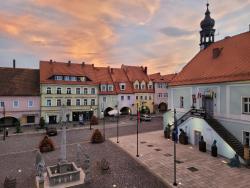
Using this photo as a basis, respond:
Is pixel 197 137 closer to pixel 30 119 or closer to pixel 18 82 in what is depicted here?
pixel 30 119

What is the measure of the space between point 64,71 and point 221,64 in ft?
110

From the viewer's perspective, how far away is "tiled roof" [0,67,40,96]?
38.8m

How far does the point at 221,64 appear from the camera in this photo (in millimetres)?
23172

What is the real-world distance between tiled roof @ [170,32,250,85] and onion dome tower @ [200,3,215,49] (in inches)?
50.6

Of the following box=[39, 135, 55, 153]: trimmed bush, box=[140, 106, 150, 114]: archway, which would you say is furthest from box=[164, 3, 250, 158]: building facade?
box=[140, 106, 150, 114]: archway

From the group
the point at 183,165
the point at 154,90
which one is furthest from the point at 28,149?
the point at 154,90

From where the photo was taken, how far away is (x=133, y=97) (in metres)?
52.9

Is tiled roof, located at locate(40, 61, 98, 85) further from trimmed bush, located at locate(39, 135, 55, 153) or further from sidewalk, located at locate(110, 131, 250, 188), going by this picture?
sidewalk, located at locate(110, 131, 250, 188)

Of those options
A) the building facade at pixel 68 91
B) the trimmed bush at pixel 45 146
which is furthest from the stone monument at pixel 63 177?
the building facade at pixel 68 91

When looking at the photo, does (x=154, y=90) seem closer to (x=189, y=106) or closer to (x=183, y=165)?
(x=189, y=106)

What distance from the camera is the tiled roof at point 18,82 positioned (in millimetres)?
38809

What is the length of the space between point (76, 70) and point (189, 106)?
98.1ft

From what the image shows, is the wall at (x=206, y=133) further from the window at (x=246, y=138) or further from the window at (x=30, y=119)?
the window at (x=30, y=119)

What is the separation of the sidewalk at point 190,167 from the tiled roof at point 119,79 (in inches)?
1122
